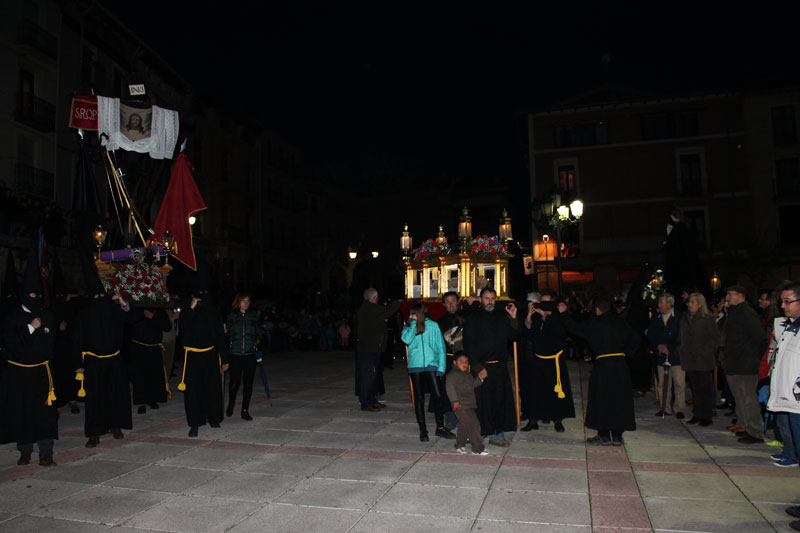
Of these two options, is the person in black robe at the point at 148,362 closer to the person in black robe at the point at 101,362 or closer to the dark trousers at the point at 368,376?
the person in black robe at the point at 101,362

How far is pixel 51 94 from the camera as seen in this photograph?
24219 millimetres

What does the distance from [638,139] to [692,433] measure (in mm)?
32409

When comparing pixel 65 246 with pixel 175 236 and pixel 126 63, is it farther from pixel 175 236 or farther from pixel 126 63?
pixel 175 236

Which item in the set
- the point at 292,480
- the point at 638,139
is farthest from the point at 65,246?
the point at 638,139

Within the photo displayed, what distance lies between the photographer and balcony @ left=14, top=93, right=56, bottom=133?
22.7 metres

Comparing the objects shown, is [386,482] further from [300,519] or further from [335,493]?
[300,519]

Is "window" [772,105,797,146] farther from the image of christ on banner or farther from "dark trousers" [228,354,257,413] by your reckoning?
"dark trousers" [228,354,257,413]

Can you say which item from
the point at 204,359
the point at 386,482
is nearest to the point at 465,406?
the point at 386,482

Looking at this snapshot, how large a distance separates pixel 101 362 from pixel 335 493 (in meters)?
4.24

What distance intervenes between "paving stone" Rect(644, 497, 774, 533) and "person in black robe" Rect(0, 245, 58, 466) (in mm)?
6491

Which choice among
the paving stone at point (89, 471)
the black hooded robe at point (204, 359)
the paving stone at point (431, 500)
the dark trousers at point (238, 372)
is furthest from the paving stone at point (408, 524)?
the dark trousers at point (238, 372)

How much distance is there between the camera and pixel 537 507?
520cm

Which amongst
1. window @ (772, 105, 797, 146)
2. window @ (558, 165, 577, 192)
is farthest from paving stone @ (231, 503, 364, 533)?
window @ (772, 105, 797, 146)

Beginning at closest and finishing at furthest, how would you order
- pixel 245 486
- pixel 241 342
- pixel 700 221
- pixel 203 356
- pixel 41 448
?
pixel 245 486, pixel 41 448, pixel 203 356, pixel 241 342, pixel 700 221
